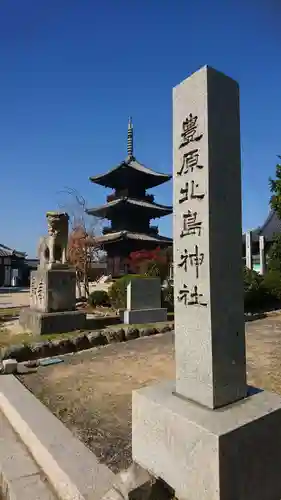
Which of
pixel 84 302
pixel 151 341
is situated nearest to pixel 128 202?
pixel 84 302

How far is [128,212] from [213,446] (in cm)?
2531

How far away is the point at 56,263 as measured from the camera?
8.88 m

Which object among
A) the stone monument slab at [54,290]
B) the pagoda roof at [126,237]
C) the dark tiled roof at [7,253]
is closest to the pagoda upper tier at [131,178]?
the pagoda roof at [126,237]

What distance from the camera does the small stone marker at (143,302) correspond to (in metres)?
10.5

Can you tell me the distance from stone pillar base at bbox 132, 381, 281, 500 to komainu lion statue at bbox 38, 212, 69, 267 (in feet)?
24.1

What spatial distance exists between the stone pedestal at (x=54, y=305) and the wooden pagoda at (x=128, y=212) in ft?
51.8

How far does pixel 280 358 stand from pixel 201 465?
464 cm

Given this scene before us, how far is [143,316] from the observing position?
1056 cm

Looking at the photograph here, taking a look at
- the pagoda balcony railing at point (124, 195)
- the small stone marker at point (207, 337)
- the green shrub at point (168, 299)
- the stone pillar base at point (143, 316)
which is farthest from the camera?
the pagoda balcony railing at point (124, 195)

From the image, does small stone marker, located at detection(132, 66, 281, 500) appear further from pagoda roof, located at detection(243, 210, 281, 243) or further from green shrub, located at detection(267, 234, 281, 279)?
pagoda roof, located at detection(243, 210, 281, 243)

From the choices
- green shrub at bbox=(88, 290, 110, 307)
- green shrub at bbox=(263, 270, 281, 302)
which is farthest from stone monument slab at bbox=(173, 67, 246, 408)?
green shrub at bbox=(263, 270, 281, 302)

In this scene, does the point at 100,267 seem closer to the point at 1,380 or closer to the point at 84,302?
the point at 84,302

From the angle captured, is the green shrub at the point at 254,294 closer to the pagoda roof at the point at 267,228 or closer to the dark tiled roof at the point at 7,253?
the pagoda roof at the point at 267,228

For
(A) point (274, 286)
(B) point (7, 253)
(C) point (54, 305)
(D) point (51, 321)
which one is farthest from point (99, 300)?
(B) point (7, 253)
